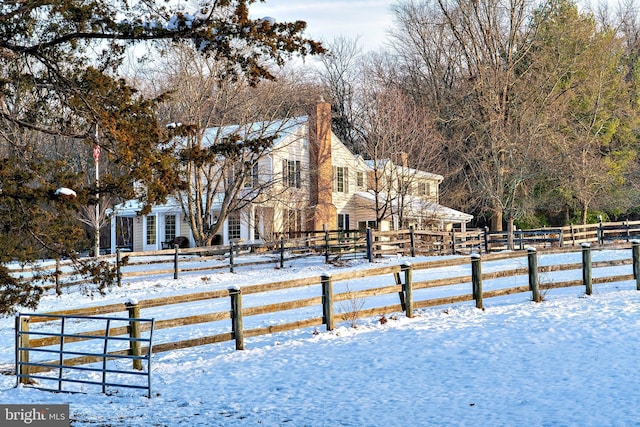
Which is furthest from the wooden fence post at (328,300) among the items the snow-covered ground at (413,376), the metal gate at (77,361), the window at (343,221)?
the window at (343,221)

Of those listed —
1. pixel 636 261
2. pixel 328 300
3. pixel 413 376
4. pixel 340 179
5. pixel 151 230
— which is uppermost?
pixel 340 179

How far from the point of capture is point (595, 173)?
1603 inches

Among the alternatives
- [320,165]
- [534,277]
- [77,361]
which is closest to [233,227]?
[320,165]

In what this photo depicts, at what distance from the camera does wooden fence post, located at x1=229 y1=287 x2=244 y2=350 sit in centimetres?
1250

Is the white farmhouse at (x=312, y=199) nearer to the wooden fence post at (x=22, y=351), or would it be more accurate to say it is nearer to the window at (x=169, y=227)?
the window at (x=169, y=227)

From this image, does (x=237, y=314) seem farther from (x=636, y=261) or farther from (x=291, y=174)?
(x=291, y=174)

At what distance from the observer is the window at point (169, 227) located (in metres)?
40.6

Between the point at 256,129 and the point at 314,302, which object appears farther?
the point at 256,129

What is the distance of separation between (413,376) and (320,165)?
1209 inches

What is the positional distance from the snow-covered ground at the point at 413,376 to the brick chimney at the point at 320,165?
2508 centimetres

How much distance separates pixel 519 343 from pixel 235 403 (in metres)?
5.15

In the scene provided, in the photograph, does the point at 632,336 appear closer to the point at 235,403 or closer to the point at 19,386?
the point at 235,403

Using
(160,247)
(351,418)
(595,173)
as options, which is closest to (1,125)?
(351,418)

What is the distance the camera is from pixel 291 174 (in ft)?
127
